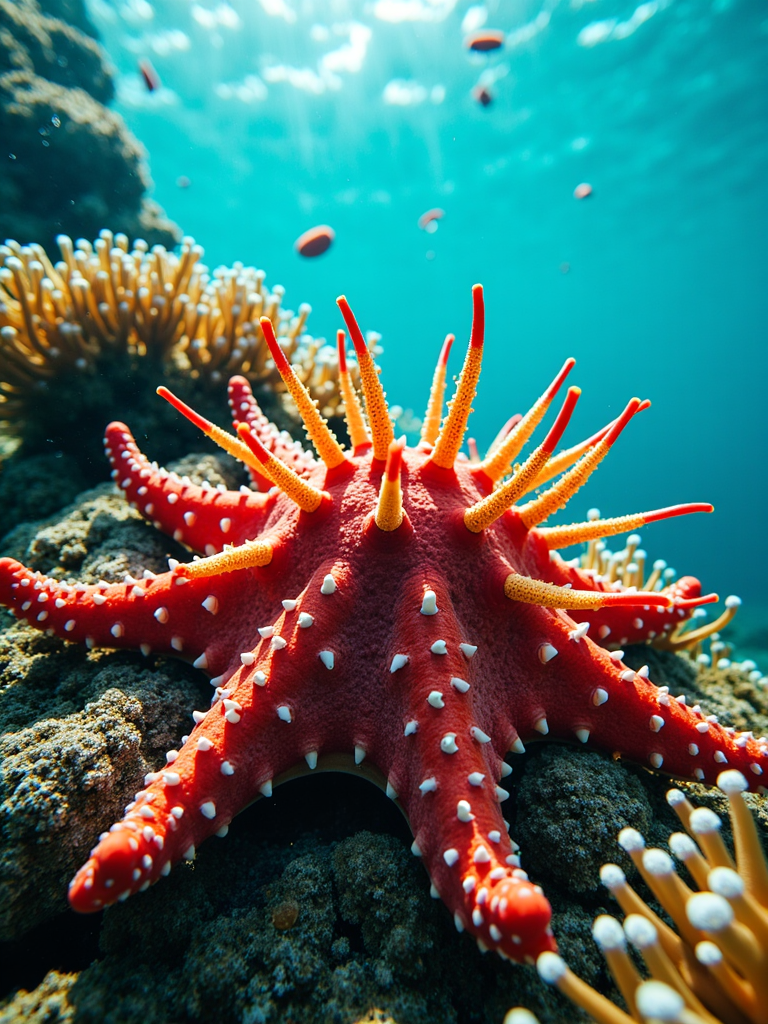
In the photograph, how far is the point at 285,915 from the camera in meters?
1.67

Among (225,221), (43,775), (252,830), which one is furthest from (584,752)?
(225,221)

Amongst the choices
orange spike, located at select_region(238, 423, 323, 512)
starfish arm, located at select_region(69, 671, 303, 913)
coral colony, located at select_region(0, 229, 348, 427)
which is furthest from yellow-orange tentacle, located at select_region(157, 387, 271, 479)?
coral colony, located at select_region(0, 229, 348, 427)

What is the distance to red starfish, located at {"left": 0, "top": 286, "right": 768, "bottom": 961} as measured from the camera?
1.49 m

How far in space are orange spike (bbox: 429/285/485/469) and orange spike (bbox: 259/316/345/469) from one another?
437mm

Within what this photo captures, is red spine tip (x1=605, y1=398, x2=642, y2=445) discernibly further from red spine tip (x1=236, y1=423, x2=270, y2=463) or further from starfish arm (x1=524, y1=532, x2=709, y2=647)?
red spine tip (x1=236, y1=423, x2=270, y2=463)

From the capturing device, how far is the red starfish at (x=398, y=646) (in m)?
1.49

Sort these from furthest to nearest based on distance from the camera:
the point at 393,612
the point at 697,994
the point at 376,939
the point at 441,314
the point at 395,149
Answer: the point at 441,314 → the point at 395,149 → the point at 393,612 → the point at 376,939 → the point at 697,994

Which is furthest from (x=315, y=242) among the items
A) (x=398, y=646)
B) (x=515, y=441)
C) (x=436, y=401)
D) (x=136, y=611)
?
(x=398, y=646)

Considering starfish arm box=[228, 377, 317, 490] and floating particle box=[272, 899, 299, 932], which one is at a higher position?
starfish arm box=[228, 377, 317, 490]

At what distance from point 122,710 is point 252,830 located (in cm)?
73

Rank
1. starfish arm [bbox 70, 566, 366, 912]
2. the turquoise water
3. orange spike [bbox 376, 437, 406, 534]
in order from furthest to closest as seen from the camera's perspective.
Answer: the turquoise water
orange spike [bbox 376, 437, 406, 534]
starfish arm [bbox 70, 566, 366, 912]

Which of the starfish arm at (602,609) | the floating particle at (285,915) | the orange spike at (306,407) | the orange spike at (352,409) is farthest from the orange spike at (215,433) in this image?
the floating particle at (285,915)

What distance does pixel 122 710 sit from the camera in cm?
204

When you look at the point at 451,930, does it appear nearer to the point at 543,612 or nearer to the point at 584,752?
the point at 584,752
